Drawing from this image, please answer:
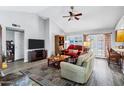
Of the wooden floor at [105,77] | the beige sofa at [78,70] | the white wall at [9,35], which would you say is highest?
the white wall at [9,35]

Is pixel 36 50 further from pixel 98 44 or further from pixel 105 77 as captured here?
pixel 98 44

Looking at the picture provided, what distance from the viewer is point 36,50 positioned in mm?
5805

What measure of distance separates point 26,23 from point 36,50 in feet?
5.14

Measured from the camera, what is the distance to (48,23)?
6.37 m

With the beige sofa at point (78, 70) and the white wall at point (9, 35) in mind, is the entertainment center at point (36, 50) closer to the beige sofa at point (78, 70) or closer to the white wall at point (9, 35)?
the white wall at point (9, 35)

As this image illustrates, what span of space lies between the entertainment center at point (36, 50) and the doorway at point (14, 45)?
71cm

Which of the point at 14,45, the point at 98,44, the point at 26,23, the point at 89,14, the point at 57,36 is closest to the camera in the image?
the point at 89,14

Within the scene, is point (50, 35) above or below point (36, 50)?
above

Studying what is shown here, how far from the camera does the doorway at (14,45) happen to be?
520 centimetres

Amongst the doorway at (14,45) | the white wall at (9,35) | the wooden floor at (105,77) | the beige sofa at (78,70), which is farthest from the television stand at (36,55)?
the beige sofa at (78,70)

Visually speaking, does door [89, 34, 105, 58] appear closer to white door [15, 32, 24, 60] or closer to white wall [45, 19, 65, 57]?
white wall [45, 19, 65, 57]

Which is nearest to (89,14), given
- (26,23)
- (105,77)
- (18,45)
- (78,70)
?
(105,77)
